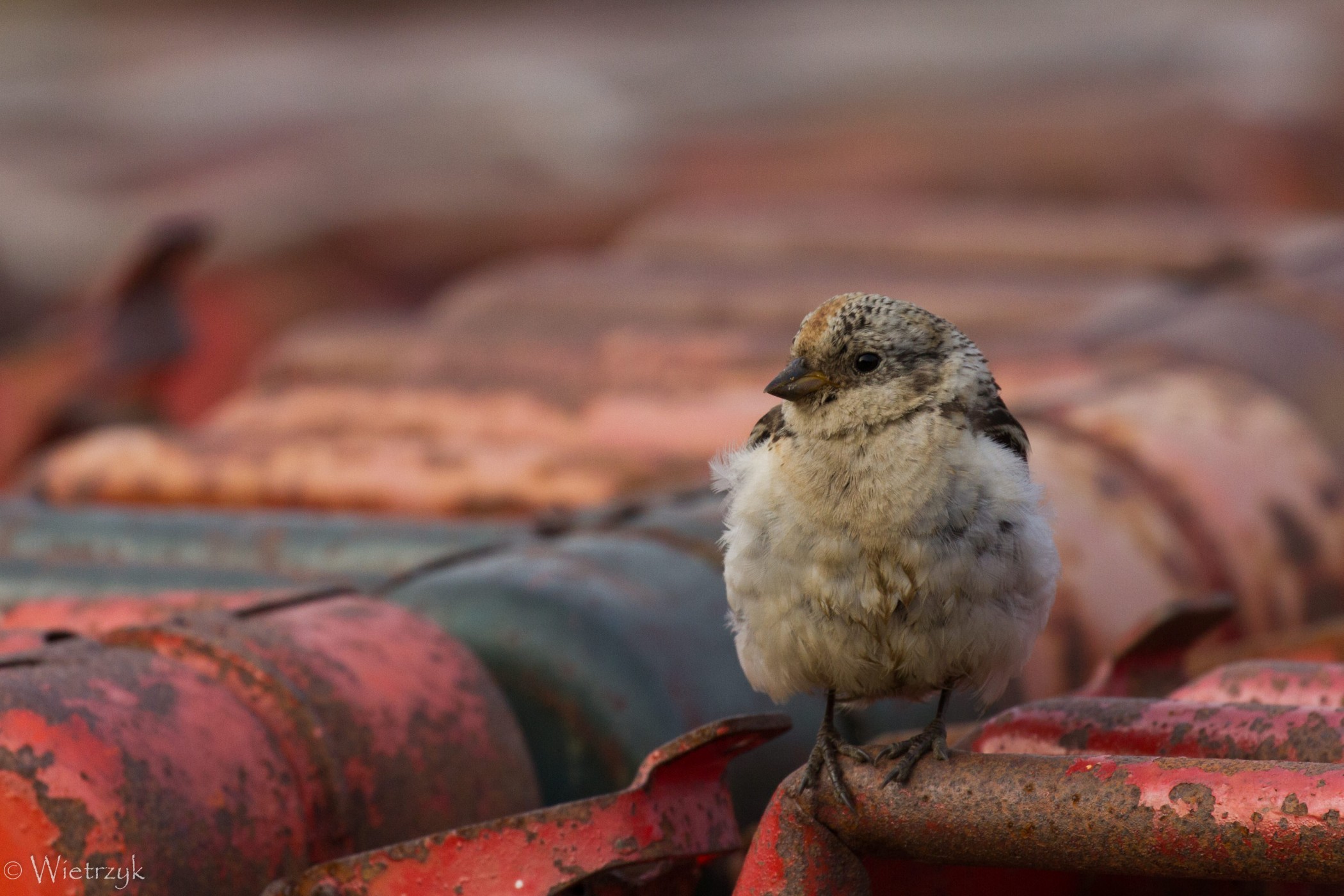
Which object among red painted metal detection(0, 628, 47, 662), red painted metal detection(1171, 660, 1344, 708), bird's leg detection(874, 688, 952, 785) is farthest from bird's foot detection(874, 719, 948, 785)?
red painted metal detection(0, 628, 47, 662)

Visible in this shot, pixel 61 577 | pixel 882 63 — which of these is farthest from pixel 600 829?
pixel 882 63

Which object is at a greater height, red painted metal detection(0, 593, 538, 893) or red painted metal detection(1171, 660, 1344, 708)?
red painted metal detection(1171, 660, 1344, 708)

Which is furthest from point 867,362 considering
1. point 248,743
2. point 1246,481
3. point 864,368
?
point 1246,481

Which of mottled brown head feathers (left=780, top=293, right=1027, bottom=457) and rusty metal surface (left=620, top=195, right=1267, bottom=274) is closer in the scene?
mottled brown head feathers (left=780, top=293, right=1027, bottom=457)

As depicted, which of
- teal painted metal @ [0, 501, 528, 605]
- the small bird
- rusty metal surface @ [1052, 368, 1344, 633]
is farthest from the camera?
rusty metal surface @ [1052, 368, 1344, 633]

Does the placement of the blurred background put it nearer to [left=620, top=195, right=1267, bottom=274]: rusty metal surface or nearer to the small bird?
[left=620, top=195, right=1267, bottom=274]: rusty metal surface

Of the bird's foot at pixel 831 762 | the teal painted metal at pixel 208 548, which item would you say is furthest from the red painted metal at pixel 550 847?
the teal painted metal at pixel 208 548

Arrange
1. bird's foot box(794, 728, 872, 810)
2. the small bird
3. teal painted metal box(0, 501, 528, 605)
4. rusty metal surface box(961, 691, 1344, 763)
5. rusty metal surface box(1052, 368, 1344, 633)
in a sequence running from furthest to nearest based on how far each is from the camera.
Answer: rusty metal surface box(1052, 368, 1344, 633)
teal painted metal box(0, 501, 528, 605)
the small bird
rusty metal surface box(961, 691, 1344, 763)
bird's foot box(794, 728, 872, 810)
